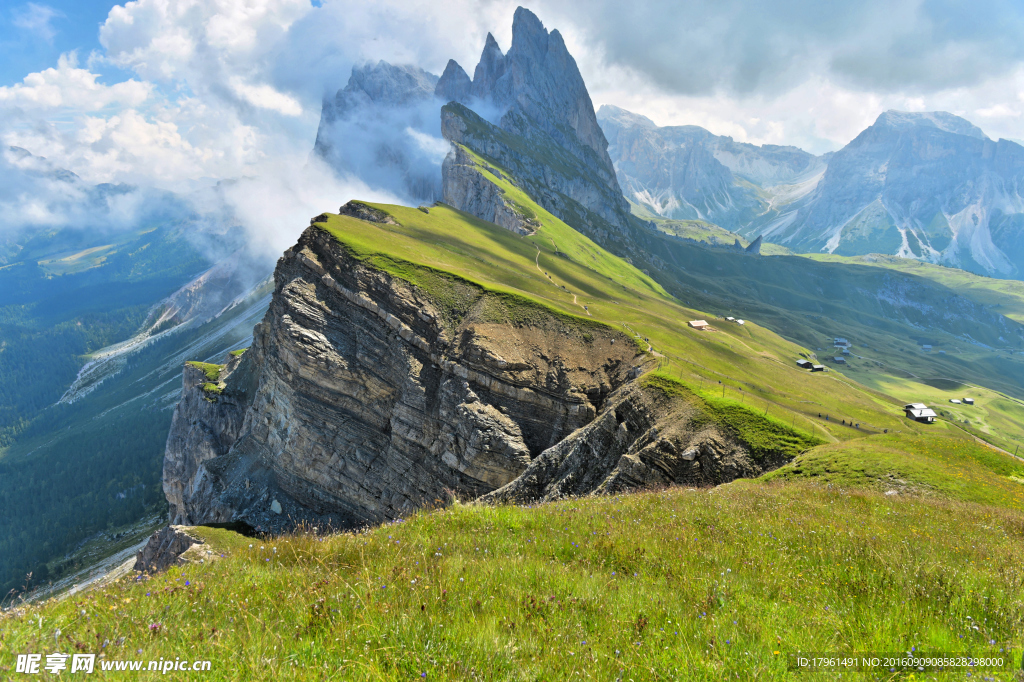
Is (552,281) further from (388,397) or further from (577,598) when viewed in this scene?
(577,598)

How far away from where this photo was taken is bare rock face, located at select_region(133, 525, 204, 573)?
35188 mm

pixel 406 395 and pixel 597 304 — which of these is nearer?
pixel 406 395

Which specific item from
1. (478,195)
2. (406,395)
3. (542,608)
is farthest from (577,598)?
(478,195)

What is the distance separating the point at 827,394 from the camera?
55.3 meters

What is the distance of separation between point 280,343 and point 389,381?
1516 cm

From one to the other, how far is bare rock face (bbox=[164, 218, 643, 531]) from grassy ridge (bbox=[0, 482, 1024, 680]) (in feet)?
131

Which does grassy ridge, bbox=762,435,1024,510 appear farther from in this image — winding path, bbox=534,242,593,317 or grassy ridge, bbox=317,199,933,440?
winding path, bbox=534,242,593,317

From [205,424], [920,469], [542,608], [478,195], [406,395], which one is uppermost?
[478,195]

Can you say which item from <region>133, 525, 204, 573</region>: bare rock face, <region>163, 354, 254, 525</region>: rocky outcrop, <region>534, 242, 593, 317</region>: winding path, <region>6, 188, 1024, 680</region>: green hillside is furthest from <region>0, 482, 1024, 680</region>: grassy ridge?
<region>163, 354, 254, 525</region>: rocky outcrop

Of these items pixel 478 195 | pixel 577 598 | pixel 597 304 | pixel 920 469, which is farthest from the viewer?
pixel 478 195

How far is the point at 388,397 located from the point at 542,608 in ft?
170

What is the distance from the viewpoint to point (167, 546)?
37844 millimetres

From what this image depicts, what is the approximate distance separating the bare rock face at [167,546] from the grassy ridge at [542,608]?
3496cm

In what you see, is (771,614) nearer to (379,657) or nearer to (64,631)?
(379,657)
